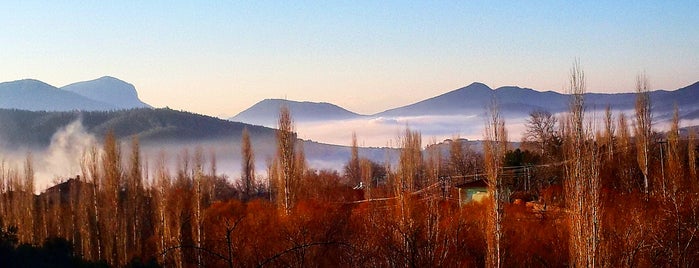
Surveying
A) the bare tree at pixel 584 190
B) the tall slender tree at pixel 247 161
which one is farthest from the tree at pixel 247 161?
the bare tree at pixel 584 190

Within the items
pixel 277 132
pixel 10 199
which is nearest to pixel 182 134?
pixel 10 199

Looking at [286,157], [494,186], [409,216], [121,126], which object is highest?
[121,126]

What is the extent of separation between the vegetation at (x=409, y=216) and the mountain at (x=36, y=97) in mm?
133404

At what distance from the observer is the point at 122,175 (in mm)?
27938

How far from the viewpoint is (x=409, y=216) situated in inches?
805

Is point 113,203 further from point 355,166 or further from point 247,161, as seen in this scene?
point 355,166

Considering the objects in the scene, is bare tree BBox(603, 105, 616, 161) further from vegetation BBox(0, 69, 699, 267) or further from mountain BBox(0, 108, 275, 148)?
mountain BBox(0, 108, 275, 148)

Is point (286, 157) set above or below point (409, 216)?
above

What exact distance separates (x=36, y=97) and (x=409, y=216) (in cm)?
16215

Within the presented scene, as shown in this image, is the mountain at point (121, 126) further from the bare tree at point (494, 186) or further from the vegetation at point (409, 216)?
the bare tree at point (494, 186)

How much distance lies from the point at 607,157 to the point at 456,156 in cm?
1727

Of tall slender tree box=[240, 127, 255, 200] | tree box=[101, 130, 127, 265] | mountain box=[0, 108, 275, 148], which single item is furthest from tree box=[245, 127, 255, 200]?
→ mountain box=[0, 108, 275, 148]

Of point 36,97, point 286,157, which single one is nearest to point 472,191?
point 286,157

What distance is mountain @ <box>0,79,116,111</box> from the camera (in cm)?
16014
